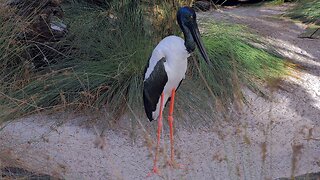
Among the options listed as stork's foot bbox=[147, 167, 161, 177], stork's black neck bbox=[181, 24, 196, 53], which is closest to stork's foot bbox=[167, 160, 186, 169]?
stork's foot bbox=[147, 167, 161, 177]

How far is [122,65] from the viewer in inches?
223

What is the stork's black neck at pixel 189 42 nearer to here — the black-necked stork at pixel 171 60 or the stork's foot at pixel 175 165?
the black-necked stork at pixel 171 60

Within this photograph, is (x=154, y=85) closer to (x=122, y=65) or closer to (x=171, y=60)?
(x=171, y=60)

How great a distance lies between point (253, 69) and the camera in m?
6.17

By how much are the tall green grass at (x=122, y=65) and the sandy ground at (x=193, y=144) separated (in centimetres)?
18

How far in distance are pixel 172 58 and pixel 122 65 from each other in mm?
1344

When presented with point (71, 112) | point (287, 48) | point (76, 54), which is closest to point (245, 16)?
point (287, 48)

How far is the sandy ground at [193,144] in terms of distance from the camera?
14.4 feet

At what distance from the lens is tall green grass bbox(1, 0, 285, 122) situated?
548cm

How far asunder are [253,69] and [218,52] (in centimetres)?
38

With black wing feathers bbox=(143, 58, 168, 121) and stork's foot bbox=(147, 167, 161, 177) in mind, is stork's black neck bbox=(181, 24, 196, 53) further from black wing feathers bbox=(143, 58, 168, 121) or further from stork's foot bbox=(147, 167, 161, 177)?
stork's foot bbox=(147, 167, 161, 177)

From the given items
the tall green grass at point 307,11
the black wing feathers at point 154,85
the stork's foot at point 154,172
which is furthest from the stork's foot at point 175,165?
the tall green grass at point 307,11

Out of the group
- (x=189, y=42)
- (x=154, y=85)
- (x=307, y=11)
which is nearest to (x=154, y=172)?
(x=154, y=85)

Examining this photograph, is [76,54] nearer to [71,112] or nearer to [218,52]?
[71,112]
